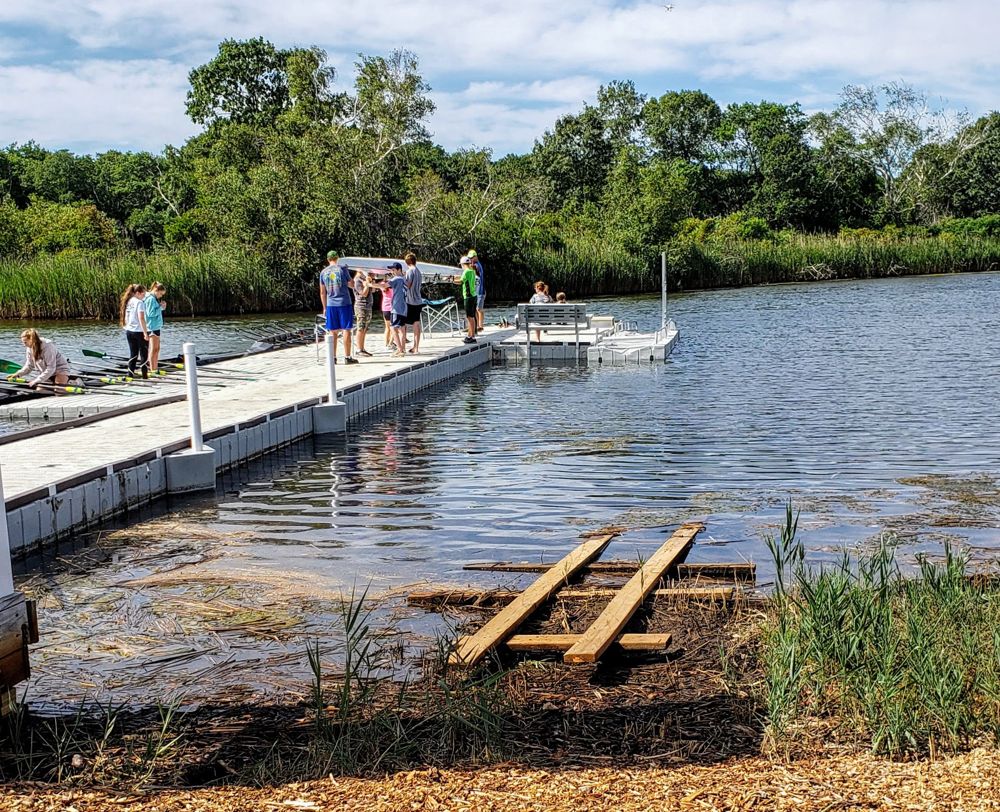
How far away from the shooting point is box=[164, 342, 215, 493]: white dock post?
395 inches

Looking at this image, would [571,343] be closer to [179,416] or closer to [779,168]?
[179,416]

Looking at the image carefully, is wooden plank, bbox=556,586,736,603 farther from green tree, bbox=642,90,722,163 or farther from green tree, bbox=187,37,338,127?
green tree, bbox=642,90,722,163

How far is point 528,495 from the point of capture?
9.82 m

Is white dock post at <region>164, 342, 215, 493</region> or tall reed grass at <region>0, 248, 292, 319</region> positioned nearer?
white dock post at <region>164, 342, 215, 493</region>

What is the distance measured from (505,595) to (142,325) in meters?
11.5

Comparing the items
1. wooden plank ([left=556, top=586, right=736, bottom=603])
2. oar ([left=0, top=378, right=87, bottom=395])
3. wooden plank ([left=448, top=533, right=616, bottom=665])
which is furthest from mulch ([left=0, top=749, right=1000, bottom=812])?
oar ([left=0, top=378, right=87, bottom=395])

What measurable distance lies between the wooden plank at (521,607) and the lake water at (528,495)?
481mm

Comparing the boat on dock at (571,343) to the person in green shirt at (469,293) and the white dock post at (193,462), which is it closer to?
the person in green shirt at (469,293)

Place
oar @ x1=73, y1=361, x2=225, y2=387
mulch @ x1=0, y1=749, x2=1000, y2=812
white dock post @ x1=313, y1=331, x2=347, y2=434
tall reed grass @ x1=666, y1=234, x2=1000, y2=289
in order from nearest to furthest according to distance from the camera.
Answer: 1. mulch @ x1=0, y1=749, x2=1000, y2=812
2. white dock post @ x1=313, y1=331, x2=347, y2=434
3. oar @ x1=73, y1=361, x2=225, y2=387
4. tall reed grass @ x1=666, y1=234, x2=1000, y2=289

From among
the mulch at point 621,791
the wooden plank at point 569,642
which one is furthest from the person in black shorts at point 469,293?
the mulch at point 621,791

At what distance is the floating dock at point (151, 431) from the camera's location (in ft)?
28.1

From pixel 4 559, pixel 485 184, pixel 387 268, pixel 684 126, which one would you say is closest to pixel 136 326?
pixel 387 268

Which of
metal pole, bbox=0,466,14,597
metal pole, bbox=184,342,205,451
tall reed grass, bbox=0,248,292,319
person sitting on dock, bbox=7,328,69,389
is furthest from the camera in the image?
tall reed grass, bbox=0,248,292,319

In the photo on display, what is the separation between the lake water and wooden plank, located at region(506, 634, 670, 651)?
0.82 m
